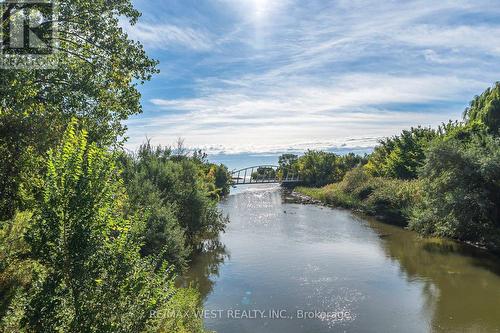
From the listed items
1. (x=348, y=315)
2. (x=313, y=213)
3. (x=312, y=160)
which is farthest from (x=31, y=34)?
(x=312, y=160)

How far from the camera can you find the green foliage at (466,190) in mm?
26516

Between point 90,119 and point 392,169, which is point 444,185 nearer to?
point 90,119

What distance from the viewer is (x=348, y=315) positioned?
17531 mm

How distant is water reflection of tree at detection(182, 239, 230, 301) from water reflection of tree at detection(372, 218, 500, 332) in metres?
11.8

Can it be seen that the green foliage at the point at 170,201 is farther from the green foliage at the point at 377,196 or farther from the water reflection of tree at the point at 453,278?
the green foliage at the point at 377,196

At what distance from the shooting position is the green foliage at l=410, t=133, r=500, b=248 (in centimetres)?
2652

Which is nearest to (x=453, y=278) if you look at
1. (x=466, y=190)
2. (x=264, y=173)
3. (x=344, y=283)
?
(x=344, y=283)

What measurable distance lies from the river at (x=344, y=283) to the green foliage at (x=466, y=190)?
1.91 metres

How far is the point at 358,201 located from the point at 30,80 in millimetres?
47176

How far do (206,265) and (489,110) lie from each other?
41538 mm

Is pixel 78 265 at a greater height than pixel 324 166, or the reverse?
pixel 324 166

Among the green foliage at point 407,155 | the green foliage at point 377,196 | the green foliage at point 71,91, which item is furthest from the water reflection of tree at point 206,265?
the green foliage at point 407,155

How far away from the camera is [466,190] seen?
88.8ft

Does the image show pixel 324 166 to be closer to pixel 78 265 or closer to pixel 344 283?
pixel 344 283
